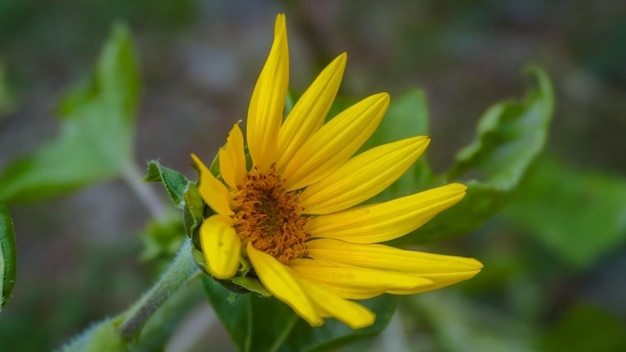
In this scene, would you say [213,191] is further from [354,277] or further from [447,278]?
[447,278]

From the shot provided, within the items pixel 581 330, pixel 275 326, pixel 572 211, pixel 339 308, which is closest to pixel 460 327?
pixel 581 330

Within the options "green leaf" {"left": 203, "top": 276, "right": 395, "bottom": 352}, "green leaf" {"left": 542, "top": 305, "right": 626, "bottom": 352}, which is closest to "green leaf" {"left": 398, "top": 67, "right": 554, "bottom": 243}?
"green leaf" {"left": 203, "top": 276, "right": 395, "bottom": 352}

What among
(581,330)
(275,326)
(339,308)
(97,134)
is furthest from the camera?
(581,330)

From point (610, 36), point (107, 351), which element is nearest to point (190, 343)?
point (107, 351)

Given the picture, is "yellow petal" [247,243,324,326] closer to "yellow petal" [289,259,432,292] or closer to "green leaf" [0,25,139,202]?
"yellow petal" [289,259,432,292]

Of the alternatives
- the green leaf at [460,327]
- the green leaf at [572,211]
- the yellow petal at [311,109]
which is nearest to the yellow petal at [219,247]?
the yellow petal at [311,109]

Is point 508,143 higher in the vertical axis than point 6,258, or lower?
lower

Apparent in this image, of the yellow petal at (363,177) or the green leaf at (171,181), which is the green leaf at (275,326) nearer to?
the yellow petal at (363,177)
